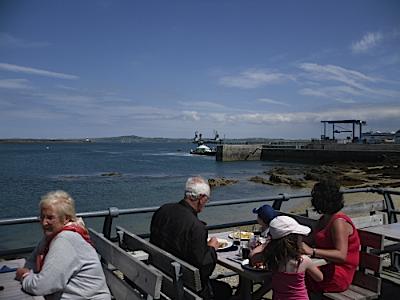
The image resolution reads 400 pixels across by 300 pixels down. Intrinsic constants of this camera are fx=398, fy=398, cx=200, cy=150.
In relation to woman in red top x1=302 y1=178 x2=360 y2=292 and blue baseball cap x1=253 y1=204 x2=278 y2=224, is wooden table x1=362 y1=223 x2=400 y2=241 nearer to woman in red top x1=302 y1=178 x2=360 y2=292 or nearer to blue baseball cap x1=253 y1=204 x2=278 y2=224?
woman in red top x1=302 y1=178 x2=360 y2=292

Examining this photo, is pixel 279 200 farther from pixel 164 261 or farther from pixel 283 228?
pixel 164 261

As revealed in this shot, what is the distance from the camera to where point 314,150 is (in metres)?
60.5

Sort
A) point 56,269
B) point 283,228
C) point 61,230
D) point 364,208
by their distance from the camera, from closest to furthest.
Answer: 1. point 56,269
2. point 61,230
3. point 283,228
4. point 364,208

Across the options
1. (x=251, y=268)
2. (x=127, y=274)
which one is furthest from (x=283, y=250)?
(x=127, y=274)

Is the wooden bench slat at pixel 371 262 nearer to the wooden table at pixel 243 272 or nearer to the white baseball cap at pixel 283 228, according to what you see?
the wooden table at pixel 243 272

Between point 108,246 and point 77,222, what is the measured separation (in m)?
0.62

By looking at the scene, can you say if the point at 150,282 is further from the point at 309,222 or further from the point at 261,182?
the point at 261,182

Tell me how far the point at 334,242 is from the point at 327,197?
0.38m

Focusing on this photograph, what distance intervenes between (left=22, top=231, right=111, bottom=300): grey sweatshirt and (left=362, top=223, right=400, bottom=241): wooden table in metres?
2.90

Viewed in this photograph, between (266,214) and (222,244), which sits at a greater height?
(266,214)

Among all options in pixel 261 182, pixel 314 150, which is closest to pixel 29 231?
pixel 261 182

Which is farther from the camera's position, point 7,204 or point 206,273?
point 7,204

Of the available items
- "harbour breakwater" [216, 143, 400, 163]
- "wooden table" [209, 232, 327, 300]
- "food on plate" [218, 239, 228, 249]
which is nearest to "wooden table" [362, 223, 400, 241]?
"wooden table" [209, 232, 327, 300]

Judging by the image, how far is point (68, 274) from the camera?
2.49m
